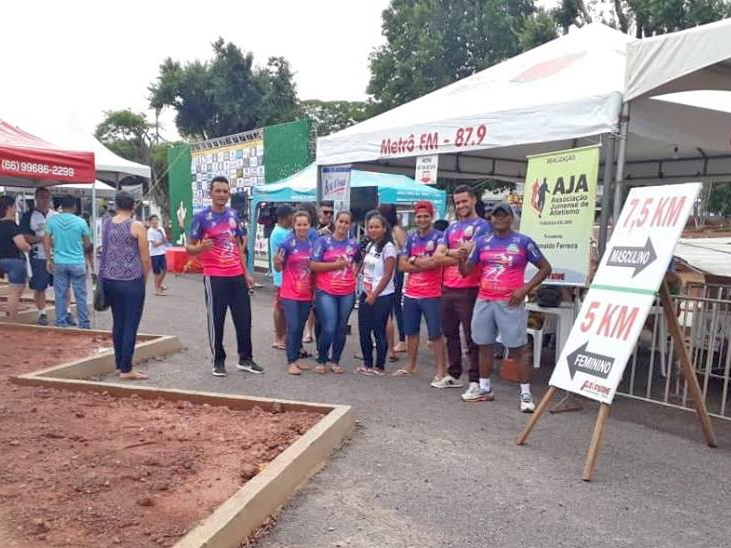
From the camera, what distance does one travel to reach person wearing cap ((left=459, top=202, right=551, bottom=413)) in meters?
5.61

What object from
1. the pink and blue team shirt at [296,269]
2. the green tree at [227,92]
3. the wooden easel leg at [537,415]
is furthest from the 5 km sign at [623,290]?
the green tree at [227,92]

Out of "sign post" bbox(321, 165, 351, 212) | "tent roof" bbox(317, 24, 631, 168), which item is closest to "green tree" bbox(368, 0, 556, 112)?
"sign post" bbox(321, 165, 351, 212)

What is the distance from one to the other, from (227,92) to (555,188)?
3342 cm

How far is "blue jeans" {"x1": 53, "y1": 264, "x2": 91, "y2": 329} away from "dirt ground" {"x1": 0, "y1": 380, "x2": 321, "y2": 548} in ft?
9.64

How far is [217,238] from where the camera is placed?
643cm

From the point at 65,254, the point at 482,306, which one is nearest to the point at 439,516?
the point at 482,306

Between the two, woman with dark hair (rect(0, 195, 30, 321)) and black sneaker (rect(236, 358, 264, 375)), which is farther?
woman with dark hair (rect(0, 195, 30, 321))

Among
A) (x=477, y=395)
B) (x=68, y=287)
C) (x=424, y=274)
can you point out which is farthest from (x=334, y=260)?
(x=68, y=287)

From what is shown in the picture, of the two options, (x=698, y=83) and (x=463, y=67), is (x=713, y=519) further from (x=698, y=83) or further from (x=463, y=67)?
(x=463, y=67)

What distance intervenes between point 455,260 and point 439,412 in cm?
139

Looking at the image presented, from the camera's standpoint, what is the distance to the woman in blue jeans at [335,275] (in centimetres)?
670

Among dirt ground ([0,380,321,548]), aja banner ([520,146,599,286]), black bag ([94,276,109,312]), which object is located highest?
aja banner ([520,146,599,286])

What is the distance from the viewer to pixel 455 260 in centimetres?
608

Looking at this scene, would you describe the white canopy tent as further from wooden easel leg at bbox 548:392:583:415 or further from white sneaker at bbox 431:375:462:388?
white sneaker at bbox 431:375:462:388
